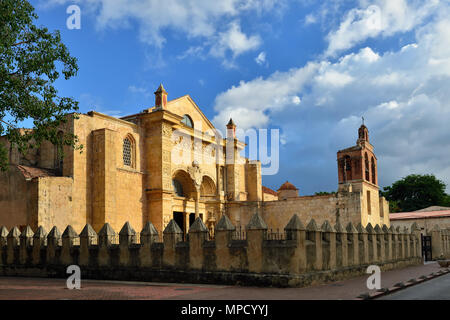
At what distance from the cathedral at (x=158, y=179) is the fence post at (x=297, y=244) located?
1369 cm

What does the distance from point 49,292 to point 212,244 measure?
5.22 m

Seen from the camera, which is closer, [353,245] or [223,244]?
[223,244]

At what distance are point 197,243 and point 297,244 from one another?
362cm

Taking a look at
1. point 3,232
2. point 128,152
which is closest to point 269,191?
point 128,152

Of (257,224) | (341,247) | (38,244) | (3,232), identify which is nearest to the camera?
(257,224)

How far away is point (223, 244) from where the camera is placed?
50.2 ft

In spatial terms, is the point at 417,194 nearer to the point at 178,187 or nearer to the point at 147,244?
the point at 178,187

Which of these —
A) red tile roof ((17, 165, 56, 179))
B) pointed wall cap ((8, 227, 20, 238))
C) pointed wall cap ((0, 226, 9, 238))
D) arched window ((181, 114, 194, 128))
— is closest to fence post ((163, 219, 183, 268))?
pointed wall cap ((8, 227, 20, 238))

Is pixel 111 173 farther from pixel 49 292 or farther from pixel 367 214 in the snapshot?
pixel 367 214

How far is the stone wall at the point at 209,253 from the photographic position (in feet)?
47.3

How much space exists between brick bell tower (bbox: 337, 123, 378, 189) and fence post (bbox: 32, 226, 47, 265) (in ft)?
72.0

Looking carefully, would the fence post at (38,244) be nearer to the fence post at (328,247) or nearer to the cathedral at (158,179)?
the cathedral at (158,179)

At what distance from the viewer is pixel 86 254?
1881 centimetres
